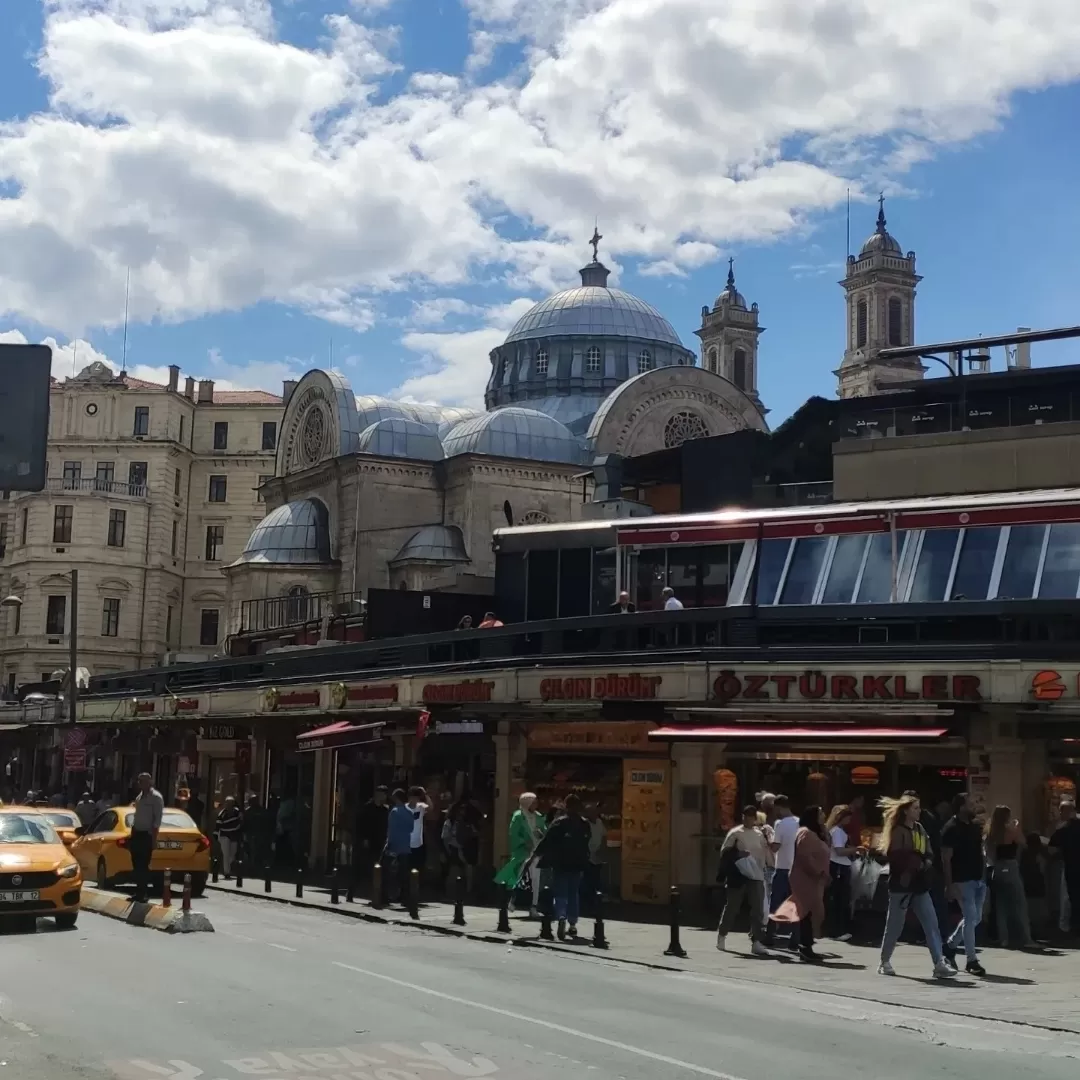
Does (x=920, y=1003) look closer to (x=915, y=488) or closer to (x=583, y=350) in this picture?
(x=915, y=488)

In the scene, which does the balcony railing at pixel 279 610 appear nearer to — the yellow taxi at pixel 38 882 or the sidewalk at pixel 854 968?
the sidewalk at pixel 854 968

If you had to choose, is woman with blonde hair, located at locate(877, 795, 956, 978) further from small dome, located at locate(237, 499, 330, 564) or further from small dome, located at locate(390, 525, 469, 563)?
small dome, located at locate(237, 499, 330, 564)

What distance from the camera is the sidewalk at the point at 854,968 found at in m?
12.4

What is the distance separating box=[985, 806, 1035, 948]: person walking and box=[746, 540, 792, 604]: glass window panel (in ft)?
22.6

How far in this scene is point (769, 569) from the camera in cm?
2317

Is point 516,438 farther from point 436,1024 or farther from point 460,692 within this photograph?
point 436,1024

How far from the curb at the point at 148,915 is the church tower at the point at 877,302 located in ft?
281

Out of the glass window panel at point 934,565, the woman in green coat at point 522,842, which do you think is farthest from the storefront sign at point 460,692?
the glass window panel at point 934,565

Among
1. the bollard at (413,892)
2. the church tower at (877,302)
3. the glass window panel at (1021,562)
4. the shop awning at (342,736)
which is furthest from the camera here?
the church tower at (877,302)

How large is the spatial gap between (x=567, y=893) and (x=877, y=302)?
8950 centimetres

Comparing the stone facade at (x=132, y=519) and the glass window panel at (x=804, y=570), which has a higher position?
the stone facade at (x=132, y=519)

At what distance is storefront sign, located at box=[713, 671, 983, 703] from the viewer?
18.3 meters

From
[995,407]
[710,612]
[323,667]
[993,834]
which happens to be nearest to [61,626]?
[323,667]

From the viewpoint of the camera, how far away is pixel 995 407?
3409cm
